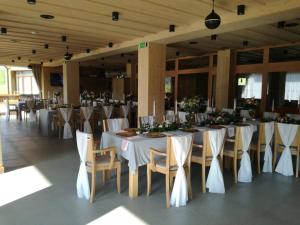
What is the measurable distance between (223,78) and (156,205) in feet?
19.7

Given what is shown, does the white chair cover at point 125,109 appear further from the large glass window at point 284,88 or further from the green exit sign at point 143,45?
the large glass window at point 284,88

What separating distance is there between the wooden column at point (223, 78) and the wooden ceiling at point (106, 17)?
1536mm

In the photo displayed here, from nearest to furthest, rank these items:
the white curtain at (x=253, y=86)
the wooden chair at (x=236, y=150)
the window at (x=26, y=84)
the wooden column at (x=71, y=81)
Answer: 1. the wooden chair at (x=236, y=150)
2. the white curtain at (x=253, y=86)
3. the wooden column at (x=71, y=81)
4. the window at (x=26, y=84)

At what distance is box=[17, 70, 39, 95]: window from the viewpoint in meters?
17.7

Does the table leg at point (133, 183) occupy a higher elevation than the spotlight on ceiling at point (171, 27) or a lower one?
lower

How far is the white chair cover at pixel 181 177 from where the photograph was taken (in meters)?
3.20

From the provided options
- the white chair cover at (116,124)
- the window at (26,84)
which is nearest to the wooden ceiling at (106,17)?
the white chair cover at (116,124)

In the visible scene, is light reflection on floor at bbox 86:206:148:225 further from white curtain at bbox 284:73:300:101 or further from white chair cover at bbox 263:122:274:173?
white curtain at bbox 284:73:300:101

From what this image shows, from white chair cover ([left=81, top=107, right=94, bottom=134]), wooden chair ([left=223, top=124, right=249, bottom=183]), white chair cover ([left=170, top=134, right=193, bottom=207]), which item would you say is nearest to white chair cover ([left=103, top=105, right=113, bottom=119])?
white chair cover ([left=81, top=107, right=94, bottom=134])

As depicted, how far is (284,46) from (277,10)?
3715 millimetres

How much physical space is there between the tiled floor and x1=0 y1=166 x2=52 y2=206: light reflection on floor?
10cm

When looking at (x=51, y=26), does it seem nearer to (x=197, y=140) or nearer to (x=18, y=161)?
(x=18, y=161)

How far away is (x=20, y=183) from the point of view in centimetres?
393

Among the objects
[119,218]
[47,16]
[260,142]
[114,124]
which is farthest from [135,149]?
[47,16]
